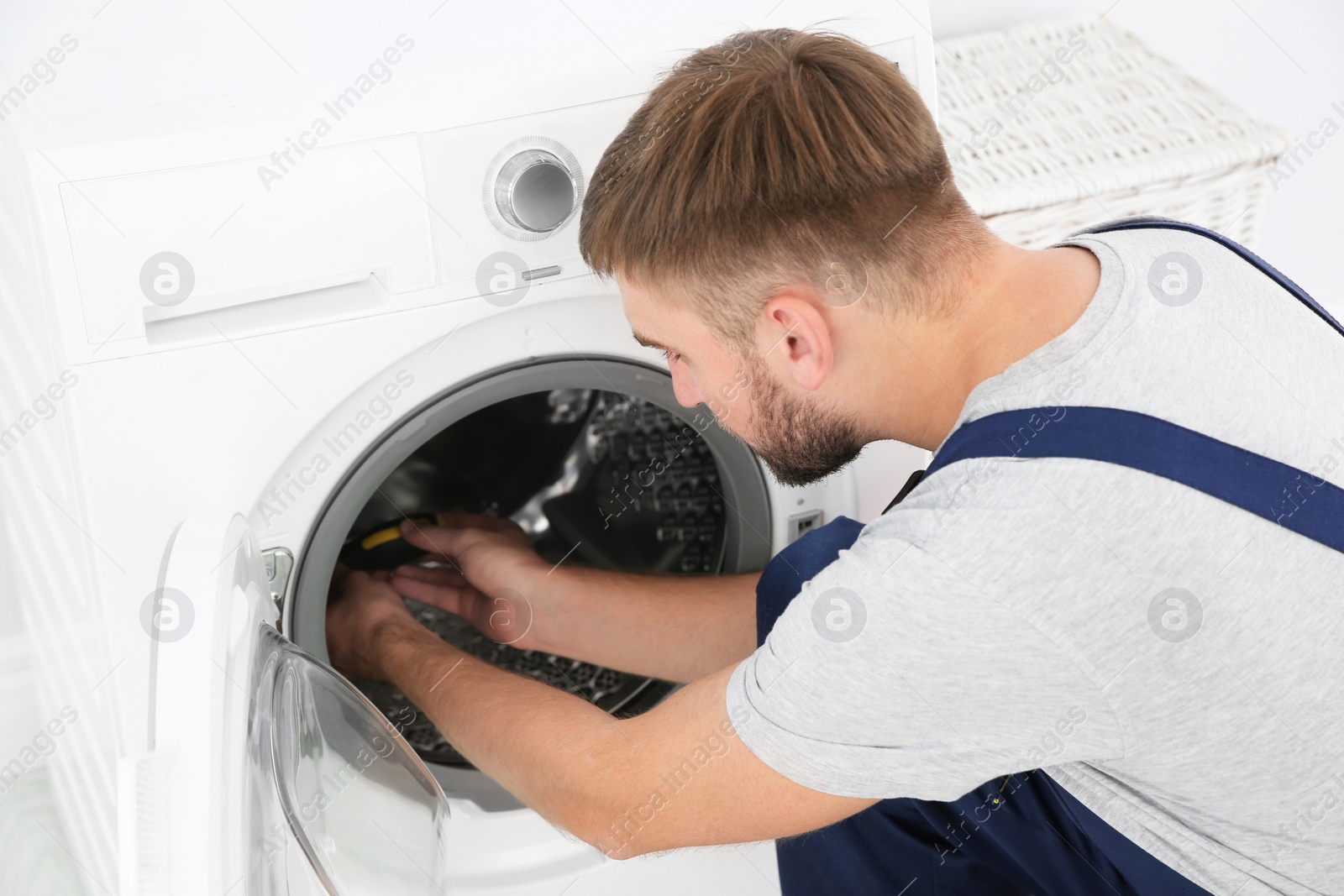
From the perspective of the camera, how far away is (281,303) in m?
0.84

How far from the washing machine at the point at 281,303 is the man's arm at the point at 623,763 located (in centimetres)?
8

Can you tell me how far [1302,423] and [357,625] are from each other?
845 millimetres

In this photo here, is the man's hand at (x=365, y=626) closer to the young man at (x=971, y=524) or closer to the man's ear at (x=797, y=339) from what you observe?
the young man at (x=971, y=524)

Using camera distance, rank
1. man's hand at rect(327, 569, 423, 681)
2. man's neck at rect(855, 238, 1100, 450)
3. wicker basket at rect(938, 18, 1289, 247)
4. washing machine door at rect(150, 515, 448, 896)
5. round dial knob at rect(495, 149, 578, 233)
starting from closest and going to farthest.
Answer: washing machine door at rect(150, 515, 448, 896)
man's neck at rect(855, 238, 1100, 450)
round dial knob at rect(495, 149, 578, 233)
man's hand at rect(327, 569, 423, 681)
wicker basket at rect(938, 18, 1289, 247)

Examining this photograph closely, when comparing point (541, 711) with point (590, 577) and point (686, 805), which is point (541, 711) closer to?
point (686, 805)

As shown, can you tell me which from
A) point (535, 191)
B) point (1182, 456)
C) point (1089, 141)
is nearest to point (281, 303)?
point (535, 191)

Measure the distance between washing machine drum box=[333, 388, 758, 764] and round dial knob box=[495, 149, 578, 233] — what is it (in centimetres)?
40

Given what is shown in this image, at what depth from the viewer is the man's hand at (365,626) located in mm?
1086

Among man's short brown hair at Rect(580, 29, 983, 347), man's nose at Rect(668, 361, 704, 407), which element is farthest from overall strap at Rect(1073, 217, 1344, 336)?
man's nose at Rect(668, 361, 704, 407)

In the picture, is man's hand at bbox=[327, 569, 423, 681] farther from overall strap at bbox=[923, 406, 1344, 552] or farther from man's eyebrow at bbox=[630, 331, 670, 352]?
overall strap at bbox=[923, 406, 1344, 552]

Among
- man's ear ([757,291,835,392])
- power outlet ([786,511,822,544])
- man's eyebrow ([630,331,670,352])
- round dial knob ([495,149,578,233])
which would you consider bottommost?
power outlet ([786,511,822,544])

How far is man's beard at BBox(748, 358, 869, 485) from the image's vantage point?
0.84 m

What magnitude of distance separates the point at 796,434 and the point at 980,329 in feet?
0.55

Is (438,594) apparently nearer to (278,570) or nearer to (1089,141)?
(278,570)
